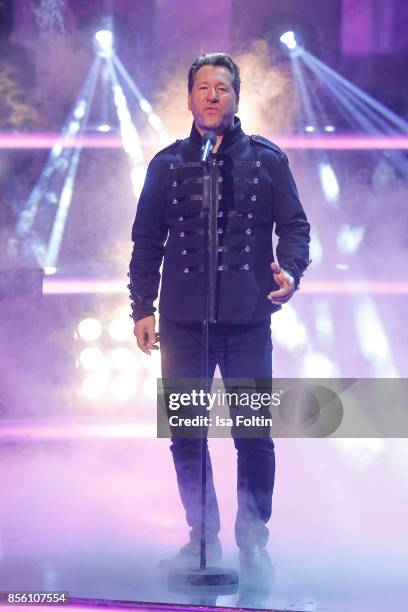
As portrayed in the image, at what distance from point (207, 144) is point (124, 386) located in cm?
204

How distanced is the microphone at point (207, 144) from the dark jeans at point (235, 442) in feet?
1.64

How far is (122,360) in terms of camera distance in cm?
439

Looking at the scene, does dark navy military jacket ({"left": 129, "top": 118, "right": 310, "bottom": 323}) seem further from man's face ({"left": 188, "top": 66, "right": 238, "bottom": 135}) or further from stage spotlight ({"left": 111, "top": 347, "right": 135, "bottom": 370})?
stage spotlight ({"left": 111, "top": 347, "right": 135, "bottom": 370})

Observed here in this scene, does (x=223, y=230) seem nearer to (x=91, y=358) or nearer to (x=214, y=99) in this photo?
Answer: (x=214, y=99)

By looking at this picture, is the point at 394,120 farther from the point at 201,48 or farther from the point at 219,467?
the point at 219,467

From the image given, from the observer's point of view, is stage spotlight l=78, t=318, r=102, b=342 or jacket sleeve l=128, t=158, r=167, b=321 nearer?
jacket sleeve l=128, t=158, r=167, b=321

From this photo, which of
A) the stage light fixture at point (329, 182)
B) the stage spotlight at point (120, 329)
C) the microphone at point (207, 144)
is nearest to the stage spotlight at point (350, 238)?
the stage light fixture at point (329, 182)

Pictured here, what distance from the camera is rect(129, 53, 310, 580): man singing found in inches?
107

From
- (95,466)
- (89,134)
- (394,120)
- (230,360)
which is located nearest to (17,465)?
(95,466)

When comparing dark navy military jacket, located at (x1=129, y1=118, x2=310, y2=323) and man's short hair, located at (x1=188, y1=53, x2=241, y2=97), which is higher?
man's short hair, located at (x1=188, y1=53, x2=241, y2=97)

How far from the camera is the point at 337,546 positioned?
9.86ft

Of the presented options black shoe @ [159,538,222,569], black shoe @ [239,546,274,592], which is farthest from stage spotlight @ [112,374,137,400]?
black shoe @ [239,546,274,592]

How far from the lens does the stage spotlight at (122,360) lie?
4391 millimetres

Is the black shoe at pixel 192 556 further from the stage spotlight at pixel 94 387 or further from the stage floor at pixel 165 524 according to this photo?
the stage spotlight at pixel 94 387
